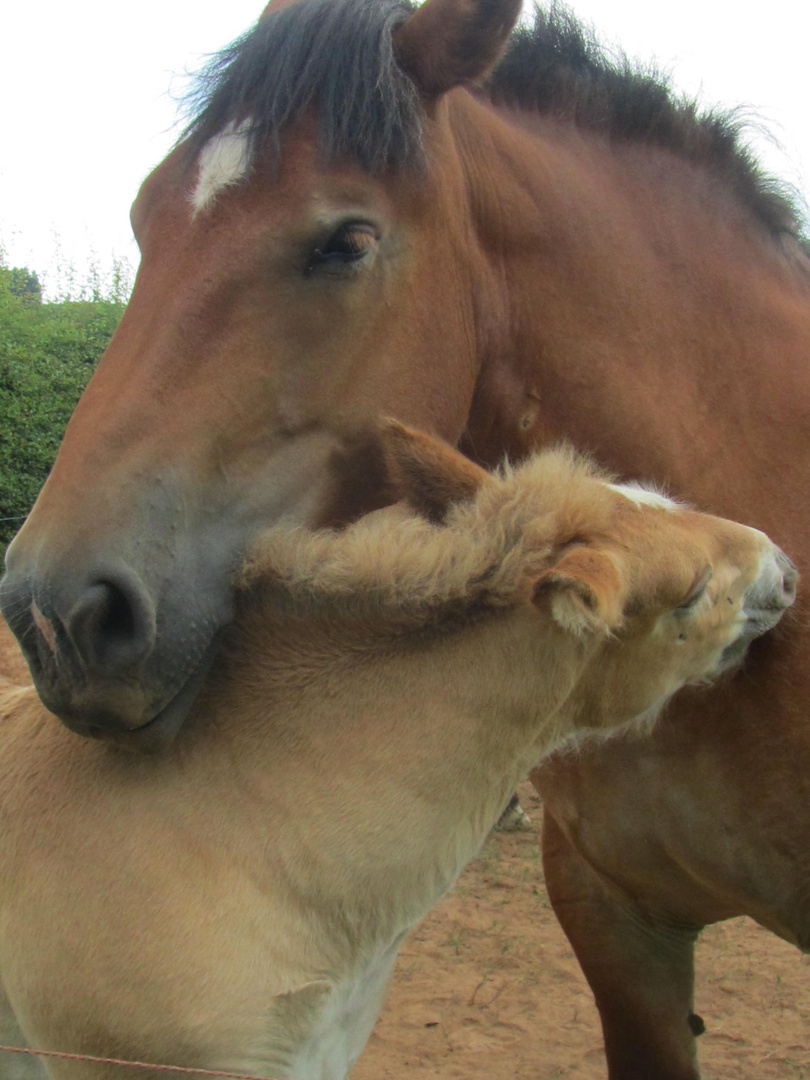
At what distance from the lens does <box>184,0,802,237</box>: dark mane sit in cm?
197

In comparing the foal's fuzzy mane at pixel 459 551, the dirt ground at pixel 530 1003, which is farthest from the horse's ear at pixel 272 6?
the dirt ground at pixel 530 1003

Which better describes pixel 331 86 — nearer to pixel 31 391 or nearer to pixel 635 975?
pixel 635 975

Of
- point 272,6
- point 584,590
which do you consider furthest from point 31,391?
point 584,590

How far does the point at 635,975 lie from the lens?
9.77 feet

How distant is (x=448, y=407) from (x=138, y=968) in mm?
1286

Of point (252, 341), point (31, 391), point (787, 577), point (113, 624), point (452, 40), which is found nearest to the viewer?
point (113, 624)

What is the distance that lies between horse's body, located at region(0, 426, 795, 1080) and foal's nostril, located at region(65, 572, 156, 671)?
30cm

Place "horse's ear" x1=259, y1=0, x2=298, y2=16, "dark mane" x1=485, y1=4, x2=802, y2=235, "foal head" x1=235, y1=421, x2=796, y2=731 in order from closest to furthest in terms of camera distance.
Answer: "foal head" x1=235, y1=421, x2=796, y2=731
"horse's ear" x1=259, y1=0, x2=298, y2=16
"dark mane" x1=485, y1=4, x2=802, y2=235

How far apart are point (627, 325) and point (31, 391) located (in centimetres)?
852

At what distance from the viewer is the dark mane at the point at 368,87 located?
6.46 feet

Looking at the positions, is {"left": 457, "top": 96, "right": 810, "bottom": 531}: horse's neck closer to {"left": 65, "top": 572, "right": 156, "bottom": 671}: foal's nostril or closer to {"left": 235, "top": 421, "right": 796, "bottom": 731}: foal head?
{"left": 235, "top": 421, "right": 796, "bottom": 731}: foal head

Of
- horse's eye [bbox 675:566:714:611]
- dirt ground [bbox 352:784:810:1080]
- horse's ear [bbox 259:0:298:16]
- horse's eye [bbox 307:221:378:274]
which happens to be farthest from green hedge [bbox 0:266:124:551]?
horse's eye [bbox 675:566:714:611]

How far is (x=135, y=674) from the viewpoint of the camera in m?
1.75

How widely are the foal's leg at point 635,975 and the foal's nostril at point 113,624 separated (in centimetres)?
185
